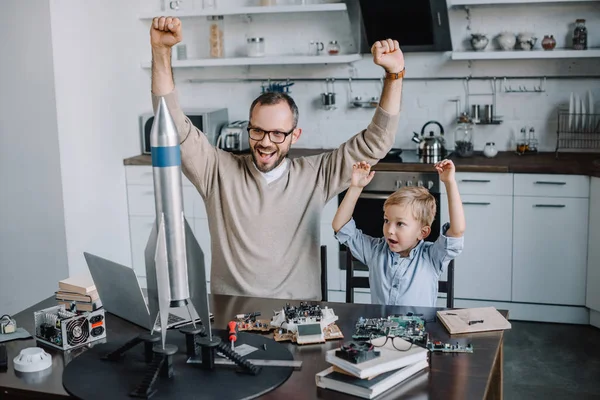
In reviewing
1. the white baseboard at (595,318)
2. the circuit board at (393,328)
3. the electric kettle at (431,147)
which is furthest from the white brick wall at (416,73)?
the circuit board at (393,328)

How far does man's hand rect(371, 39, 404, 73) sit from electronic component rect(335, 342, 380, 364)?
0.98 m

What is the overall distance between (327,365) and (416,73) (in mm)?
3397

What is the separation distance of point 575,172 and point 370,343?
9.11 feet

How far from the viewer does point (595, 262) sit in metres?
4.37

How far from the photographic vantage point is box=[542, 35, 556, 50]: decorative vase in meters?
4.70

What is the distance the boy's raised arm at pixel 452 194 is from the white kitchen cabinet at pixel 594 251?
212cm

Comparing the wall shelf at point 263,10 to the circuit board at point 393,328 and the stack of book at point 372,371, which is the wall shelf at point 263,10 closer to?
the circuit board at point 393,328

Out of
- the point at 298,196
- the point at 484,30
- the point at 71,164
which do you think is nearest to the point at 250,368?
the point at 298,196

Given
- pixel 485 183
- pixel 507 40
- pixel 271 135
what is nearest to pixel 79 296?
pixel 271 135

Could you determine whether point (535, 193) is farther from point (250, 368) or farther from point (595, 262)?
point (250, 368)

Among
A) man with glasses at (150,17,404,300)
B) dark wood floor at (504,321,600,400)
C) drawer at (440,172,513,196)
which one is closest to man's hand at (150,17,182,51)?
man with glasses at (150,17,404,300)

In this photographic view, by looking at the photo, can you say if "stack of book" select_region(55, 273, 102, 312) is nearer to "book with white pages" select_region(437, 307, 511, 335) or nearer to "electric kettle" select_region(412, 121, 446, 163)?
"book with white pages" select_region(437, 307, 511, 335)

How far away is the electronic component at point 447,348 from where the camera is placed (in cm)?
207

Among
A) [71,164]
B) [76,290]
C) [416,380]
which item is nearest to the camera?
[416,380]
